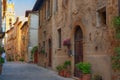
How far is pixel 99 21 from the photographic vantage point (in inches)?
513

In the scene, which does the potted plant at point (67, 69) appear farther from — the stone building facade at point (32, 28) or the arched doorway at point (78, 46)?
the stone building facade at point (32, 28)

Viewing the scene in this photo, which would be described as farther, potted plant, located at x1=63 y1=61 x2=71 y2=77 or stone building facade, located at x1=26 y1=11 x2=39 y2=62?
A: stone building facade, located at x1=26 y1=11 x2=39 y2=62

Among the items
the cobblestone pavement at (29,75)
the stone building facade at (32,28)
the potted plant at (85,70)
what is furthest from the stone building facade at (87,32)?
the stone building facade at (32,28)

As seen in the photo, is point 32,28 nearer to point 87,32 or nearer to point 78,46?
point 78,46

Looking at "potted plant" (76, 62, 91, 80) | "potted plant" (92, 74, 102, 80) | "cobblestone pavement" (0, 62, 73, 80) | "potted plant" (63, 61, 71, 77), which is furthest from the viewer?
"potted plant" (63, 61, 71, 77)

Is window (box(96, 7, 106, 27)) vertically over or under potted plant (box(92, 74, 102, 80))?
over

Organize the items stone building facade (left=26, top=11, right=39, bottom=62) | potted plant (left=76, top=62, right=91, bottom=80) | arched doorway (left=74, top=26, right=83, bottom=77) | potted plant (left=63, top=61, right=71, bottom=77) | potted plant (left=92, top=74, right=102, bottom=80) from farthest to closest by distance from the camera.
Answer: stone building facade (left=26, top=11, right=39, bottom=62), potted plant (left=63, top=61, right=71, bottom=77), arched doorway (left=74, top=26, right=83, bottom=77), potted plant (left=76, top=62, right=91, bottom=80), potted plant (left=92, top=74, right=102, bottom=80)

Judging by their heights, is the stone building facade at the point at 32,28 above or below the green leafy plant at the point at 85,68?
above

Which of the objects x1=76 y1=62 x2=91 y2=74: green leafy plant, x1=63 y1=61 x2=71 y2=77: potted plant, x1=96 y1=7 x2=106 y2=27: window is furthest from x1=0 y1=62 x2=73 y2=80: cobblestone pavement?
x1=96 y1=7 x2=106 y2=27: window

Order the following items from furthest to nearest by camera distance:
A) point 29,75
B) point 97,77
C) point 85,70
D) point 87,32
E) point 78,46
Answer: point 29,75 < point 78,46 < point 87,32 < point 85,70 < point 97,77

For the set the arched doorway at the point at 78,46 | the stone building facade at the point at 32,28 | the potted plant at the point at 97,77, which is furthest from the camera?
the stone building facade at the point at 32,28

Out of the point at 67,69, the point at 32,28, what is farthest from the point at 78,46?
the point at 32,28

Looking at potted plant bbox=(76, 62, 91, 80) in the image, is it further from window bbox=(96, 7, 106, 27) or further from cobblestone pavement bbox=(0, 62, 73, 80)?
cobblestone pavement bbox=(0, 62, 73, 80)

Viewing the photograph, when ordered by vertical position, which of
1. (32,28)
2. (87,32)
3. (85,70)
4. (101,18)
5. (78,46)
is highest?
(32,28)
